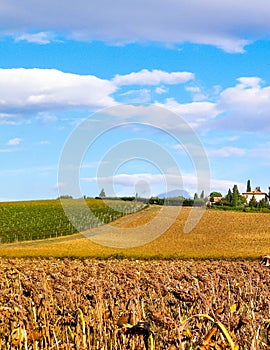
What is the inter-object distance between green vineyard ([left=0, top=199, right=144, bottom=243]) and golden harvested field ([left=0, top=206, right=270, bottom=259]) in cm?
341

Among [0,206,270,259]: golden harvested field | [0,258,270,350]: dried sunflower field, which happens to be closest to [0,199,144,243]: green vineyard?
[0,206,270,259]: golden harvested field

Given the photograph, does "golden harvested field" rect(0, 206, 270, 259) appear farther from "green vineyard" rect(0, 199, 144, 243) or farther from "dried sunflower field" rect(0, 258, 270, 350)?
"dried sunflower field" rect(0, 258, 270, 350)

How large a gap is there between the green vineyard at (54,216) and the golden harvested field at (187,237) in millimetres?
3413

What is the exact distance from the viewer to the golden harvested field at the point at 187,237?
2471 inches

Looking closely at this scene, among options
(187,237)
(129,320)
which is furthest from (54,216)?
(129,320)

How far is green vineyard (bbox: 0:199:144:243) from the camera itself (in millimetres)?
84250

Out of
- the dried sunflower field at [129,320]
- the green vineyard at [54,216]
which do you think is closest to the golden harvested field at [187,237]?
the green vineyard at [54,216]

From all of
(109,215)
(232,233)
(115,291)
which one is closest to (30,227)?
(109,215)

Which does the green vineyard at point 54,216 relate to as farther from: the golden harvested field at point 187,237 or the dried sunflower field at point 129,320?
the dried sunflower field at point 129,320

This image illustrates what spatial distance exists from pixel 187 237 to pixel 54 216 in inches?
1153

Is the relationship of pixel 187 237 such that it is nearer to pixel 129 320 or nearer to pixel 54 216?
pixel 54 216

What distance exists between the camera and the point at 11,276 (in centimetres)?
1695

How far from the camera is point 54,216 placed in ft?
329

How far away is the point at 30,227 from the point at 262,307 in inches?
3158
